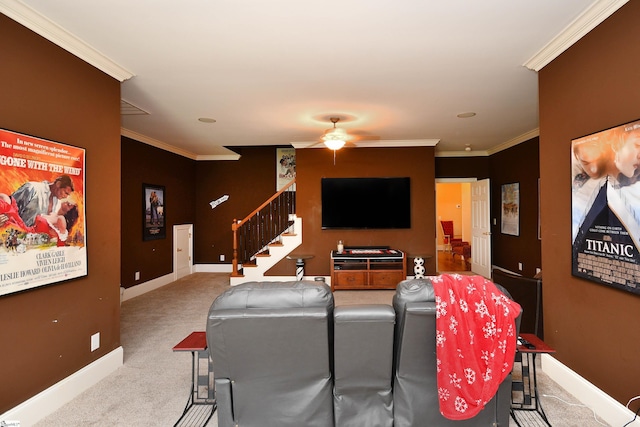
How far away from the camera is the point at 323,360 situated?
1.84 m

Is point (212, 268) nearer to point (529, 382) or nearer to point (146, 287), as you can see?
point (146, 287)

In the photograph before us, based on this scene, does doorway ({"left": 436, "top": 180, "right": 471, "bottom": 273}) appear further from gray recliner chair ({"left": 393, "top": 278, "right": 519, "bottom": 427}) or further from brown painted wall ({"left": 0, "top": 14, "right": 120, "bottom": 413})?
brown painted wall ({"left": 0, "top": 14, "right": 120, "bottom": 413})

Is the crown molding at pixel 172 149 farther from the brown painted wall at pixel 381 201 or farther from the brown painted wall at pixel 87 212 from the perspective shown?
the brown painted wall at pixel 87 212

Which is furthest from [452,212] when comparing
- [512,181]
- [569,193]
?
[569,193]

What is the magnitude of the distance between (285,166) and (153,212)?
117 inches

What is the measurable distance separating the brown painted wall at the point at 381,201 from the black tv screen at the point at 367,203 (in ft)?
0.47

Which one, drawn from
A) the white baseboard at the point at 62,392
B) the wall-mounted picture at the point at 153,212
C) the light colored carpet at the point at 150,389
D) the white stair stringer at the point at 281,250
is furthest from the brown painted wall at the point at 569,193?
the wall-mounted picture at the point at 153,212

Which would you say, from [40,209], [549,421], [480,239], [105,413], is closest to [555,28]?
[549,421]

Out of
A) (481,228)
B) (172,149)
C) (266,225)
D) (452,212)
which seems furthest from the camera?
(452,212)

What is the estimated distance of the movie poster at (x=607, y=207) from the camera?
6.51 ft

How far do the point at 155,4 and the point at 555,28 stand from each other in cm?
288

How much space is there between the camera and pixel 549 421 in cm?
215

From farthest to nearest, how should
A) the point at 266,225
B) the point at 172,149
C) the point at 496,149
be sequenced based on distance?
the point at 266,225, the point at 496,149, the point at 172,149

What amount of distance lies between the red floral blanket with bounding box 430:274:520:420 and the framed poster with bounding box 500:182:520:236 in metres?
5.22
